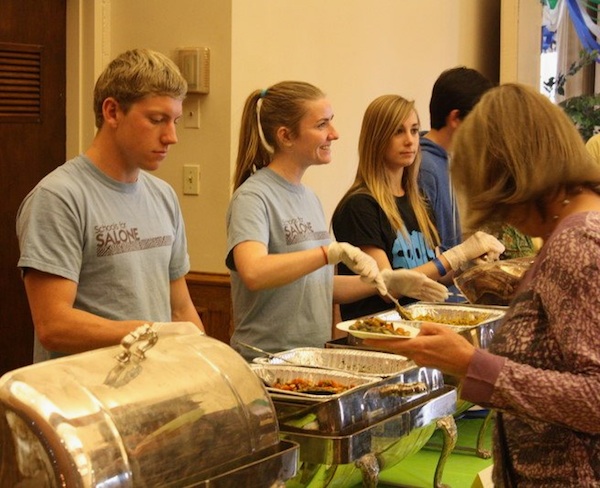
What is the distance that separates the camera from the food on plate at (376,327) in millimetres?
2276

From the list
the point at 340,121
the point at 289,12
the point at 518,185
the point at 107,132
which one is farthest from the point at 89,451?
the point at 340,121

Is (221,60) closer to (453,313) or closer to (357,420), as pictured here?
(453,313)

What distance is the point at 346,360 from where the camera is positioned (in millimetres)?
2326

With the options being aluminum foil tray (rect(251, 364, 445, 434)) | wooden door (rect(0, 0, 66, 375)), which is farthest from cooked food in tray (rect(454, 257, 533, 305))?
wooden door (rect(0, 0, 66, 375))

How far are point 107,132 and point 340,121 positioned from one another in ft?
8.62

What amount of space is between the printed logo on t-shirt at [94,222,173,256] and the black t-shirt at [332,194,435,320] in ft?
3.06

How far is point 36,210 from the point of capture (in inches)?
78.6

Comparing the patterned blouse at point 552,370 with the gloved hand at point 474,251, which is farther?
the gloved hand at point 474,251

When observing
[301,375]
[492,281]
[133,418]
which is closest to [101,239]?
[301,375]

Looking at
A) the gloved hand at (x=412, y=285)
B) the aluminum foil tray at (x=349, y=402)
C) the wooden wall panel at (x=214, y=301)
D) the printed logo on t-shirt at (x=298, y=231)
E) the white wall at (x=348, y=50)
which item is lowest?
the wooden wall panel at (x=214, y=301)

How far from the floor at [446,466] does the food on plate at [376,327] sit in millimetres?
385

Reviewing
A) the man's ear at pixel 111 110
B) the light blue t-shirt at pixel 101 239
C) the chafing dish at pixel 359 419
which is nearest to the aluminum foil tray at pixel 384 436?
the chafing dish at pixel 359 419

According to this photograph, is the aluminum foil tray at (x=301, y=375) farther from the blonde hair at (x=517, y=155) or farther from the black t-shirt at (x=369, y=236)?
the black t-shirt at (x=369, y=236)

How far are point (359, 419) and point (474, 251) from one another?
1.25 m
